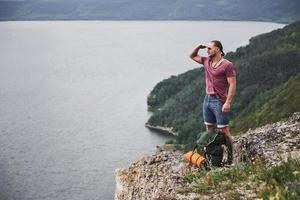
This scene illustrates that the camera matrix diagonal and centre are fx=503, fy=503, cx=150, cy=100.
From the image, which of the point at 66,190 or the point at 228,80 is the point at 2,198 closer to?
the point at 66,190

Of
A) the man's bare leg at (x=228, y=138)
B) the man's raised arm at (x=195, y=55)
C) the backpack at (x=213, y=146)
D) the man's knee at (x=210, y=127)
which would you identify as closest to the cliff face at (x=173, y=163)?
the man's bare leg at (x=228, y=138)

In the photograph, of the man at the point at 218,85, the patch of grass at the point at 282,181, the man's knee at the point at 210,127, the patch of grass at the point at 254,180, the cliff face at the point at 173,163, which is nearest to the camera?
the patch of grass at the point at 282,181

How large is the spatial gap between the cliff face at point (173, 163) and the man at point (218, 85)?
1422 millimetres

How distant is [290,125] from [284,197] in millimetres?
9819

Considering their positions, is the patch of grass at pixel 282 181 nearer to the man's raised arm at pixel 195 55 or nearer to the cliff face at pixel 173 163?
the cliff face at pixel 173 163

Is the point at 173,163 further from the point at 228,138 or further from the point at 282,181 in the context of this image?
the point at 282,181

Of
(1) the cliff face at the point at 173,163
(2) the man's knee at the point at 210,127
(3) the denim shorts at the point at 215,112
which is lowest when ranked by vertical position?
(1) the cliff face at the point at 173,163

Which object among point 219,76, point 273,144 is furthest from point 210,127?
point 273,144

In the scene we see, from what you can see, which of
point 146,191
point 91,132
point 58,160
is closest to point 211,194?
point 146,191

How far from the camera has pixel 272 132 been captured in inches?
762

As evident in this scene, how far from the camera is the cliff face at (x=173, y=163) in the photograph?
1630cm

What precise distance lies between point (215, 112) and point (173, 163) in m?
3.88

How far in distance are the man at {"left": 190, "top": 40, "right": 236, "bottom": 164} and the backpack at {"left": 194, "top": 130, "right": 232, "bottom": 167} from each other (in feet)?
0.45

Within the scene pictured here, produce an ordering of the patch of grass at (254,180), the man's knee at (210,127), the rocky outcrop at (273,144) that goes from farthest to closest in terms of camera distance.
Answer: the man's knee at (210,127)
the rocky outcrop at (273,144)
the patch of grass at (254,180)
